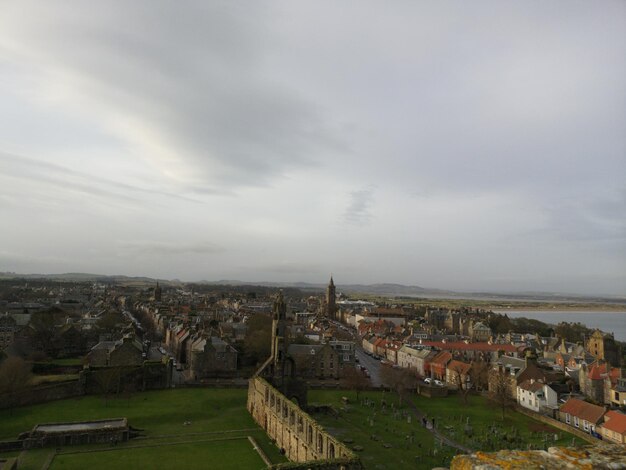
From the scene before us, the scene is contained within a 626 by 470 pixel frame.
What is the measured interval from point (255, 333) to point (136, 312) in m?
78.9

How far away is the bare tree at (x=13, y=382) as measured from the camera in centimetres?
4106

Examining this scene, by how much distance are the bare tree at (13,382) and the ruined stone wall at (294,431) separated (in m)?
22.3

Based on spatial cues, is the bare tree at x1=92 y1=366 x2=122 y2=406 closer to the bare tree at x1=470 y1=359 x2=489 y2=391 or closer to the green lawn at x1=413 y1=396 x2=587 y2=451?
the green lawn at x1=413 y1=396 x2=587 y2=451

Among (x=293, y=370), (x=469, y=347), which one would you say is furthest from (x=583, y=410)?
(x=469, y=347)

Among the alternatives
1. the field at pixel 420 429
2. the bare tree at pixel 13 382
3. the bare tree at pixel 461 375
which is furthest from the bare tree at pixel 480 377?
the bare tree at pixel 13 382

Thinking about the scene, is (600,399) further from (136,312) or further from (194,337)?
(136,312)

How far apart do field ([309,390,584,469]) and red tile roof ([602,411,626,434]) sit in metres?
3.89

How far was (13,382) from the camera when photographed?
4141 cm

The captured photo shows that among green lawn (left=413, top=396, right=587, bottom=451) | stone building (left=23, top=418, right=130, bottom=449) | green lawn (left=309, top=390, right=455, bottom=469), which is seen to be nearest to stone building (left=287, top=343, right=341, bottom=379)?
green lawn (left=309, top=390, right=455, bottom=469)

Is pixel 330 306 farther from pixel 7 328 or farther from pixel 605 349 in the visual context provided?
pixel 7 328

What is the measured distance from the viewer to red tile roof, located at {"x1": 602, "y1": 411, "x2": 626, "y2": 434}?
40.2m

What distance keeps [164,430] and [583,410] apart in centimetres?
4238

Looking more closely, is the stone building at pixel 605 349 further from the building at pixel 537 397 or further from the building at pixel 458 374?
the building at pixel 537 397

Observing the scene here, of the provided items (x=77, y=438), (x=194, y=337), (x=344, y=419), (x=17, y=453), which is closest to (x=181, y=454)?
(x=77, y=438)
